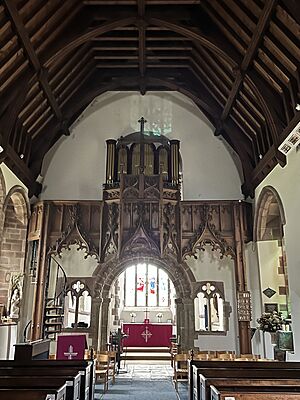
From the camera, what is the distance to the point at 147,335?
12688 mm

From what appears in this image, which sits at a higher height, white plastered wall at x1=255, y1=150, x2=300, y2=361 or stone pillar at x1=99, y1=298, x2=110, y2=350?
white plastered wall at x1=255, y1=150, x2=300, y2=361

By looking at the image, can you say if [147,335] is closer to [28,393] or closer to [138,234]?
[138,234]

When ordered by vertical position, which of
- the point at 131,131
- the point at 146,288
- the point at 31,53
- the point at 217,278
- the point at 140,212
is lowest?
the point at 217,278

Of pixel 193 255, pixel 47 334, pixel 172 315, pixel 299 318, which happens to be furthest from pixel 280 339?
pixel 172 315

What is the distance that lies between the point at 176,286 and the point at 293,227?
11.8 feet

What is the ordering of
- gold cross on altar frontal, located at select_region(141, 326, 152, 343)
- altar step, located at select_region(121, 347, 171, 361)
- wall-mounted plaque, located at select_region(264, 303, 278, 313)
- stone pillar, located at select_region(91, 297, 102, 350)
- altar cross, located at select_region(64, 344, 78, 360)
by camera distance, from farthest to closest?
gold cross on altar frontal, located at select_region(141, 326, 152, 343), altar step, located at select_region(121, 347, 171, 361), stone pillar, located at select_region(91, 297, 102, 350), wall-mounted plaque, located at select_region(264, 303, 278, 313), altar cross, located at select_region(64, 344, 78, 360)

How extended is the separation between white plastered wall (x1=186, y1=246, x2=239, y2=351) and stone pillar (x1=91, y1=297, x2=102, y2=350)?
92.0 inches

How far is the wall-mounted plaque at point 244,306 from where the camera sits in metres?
8.90

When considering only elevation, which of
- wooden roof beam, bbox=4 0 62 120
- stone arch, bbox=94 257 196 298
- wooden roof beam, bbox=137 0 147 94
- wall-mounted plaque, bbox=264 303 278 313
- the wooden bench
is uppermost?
wooden roof beam, bbox=137 0 147 94

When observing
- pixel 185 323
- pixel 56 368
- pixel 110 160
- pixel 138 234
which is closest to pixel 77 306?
pixel 138 234

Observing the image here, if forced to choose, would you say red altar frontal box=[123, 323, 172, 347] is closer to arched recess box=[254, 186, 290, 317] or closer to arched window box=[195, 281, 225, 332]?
arched window box=[195, 281, 225, 332]

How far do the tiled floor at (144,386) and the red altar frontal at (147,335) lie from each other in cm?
268

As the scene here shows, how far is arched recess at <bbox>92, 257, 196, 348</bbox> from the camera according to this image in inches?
366

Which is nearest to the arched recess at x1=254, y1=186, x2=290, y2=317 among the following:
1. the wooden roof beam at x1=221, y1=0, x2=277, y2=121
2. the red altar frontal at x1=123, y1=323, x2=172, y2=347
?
the wooden roof beam at x1=221, y1=0, x2=277, y2=121
